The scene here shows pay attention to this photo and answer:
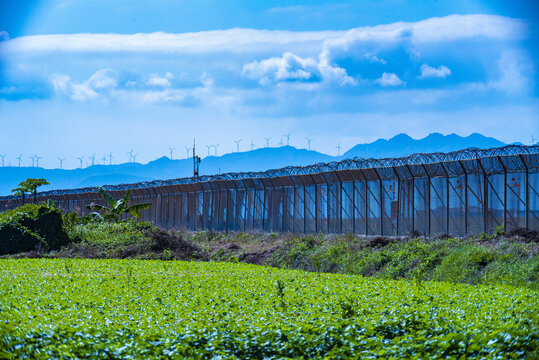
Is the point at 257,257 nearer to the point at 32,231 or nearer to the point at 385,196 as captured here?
the point at 385,196

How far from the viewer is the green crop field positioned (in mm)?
7723

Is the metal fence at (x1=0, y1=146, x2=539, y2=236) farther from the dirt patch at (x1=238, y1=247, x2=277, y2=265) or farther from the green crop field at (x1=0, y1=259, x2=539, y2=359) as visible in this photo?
the green crop field at (x1=0, y1=259, x2=539, y2=359)

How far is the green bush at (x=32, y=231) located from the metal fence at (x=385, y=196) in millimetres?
11606

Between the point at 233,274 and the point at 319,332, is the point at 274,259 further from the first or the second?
the point at 319,332

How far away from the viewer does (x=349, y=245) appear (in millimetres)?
22594

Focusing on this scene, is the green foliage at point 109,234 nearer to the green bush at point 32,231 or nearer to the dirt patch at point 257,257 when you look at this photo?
the green bush at point 32,231

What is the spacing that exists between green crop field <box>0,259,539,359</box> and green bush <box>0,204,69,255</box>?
14796 mm

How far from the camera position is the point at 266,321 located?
874 centimetres

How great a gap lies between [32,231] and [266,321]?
21254 mm

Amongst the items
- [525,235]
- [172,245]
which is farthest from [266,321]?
[172,245]

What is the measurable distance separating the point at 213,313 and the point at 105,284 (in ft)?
15.4

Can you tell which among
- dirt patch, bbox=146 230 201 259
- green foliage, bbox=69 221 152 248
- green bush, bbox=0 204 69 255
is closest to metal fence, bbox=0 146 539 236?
dirt patch, bbox=146 230 201 259

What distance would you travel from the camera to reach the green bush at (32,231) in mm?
26953

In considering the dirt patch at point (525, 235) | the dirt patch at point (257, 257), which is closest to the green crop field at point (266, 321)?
the dirt patch at point (525, 235)
